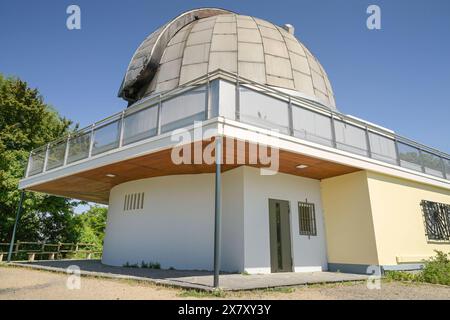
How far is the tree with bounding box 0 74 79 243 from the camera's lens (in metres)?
19.6

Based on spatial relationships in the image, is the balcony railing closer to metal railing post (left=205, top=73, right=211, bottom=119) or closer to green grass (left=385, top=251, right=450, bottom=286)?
metal railing post (left=205, top=73, right=211, bottom=119)

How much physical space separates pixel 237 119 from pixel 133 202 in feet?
22.6

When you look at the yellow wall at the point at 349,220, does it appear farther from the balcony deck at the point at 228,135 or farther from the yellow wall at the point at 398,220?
the balcony deck at the point at 228,135

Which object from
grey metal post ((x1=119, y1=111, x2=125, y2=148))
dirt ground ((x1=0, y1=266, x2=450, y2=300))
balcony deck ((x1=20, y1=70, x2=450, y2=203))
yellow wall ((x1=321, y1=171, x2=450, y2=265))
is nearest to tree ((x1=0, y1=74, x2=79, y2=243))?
balcony deck ((x1=20, y1=70, x2=450, y2=203))

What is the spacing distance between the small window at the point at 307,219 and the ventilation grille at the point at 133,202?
6.09 meters

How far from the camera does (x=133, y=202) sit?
12055mm

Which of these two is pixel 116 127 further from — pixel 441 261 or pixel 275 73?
pixel 441 261

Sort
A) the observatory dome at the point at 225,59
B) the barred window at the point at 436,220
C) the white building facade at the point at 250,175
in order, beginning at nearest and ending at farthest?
the white building facade at the point at 250,175 < the barred window at the point at 436,220 < the observatory dome at the point at 225,59

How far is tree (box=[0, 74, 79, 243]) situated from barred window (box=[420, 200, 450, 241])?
22153 mm

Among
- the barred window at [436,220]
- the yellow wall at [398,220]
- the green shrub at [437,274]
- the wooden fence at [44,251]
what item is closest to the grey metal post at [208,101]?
the yellow wall at [398,220]

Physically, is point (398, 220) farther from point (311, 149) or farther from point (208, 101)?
point (208, 101)

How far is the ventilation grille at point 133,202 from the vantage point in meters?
11.8

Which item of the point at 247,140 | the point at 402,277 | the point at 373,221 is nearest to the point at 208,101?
the point at 247,140
